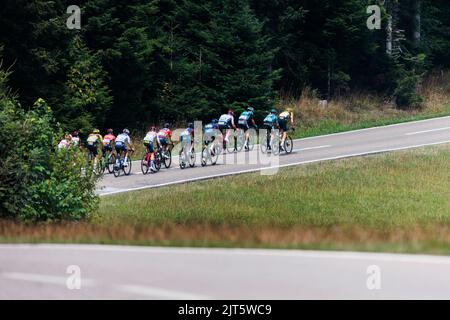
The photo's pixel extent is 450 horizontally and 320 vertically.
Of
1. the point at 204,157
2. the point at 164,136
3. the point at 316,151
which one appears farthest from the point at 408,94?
the point at 164,136

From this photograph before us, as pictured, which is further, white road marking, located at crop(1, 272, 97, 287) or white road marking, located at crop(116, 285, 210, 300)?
white road marking, located at crop(1, 272, 97, 287)

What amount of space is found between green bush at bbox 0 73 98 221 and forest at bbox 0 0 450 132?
8.57 m

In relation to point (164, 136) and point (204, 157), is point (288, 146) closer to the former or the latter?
point (204, 157)

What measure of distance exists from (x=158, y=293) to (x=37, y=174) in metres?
9.82

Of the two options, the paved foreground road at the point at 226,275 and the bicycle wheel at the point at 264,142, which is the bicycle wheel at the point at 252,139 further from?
the paved foreground road at the point at 226,275

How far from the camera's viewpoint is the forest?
1136 inches

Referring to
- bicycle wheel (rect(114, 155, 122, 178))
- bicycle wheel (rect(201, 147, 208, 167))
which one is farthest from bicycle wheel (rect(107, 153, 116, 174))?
bicycle wheel (rect(201, 147, 208, 167))

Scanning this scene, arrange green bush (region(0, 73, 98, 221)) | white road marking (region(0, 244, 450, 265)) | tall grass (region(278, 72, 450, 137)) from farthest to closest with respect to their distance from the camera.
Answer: tall grass (region(278, 72, 450, 137)), green bush (region(0, 73, 98, 221)), white road marking (region(0, 244, 450, 265))

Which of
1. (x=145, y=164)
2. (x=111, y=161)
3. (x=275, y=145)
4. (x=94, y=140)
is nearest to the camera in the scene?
(x=94, y=140)

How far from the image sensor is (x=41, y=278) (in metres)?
8.20

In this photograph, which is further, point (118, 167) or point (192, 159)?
point (192, 159)

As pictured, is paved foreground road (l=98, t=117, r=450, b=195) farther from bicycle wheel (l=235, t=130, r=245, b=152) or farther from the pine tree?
the pine tree

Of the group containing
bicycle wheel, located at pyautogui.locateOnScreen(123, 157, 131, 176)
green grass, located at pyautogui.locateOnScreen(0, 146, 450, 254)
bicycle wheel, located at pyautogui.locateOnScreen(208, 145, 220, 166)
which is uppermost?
bicycle wheel, located at pyautogui.locateOnScreen(208, 145, 220, 166)
